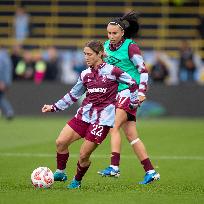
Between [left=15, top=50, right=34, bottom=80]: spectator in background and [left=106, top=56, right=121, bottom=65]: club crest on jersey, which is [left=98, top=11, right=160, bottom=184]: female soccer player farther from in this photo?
[left=15, top=50, right=34, bottom=80]: spectator in background

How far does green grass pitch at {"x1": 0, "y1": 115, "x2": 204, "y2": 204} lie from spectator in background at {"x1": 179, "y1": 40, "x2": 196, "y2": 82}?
15.8 feet

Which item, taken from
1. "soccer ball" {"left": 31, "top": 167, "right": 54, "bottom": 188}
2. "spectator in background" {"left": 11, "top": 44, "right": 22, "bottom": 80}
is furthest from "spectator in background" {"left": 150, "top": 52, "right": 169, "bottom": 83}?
"soccer ball" {"left": 31, "top": 167, "right": 54, "bottom": 188}

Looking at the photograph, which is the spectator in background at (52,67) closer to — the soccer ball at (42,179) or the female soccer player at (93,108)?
the female soccer player at (93,108)

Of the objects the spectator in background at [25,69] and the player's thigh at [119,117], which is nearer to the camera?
the player's thigh at [119,117]

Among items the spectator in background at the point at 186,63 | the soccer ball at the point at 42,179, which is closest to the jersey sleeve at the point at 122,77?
the soccer ball at the point at 42,179

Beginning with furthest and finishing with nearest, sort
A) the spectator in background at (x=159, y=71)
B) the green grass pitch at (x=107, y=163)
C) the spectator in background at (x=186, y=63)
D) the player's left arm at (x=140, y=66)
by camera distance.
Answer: the spectator in background at (x=186, y=63) < the spectator in background at (x=159, y=71) < the player's left arm at (x=140, y=66) < the green grass pitch at (x=107, y=163)

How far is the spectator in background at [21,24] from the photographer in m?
31.3

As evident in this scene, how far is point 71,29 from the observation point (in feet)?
108

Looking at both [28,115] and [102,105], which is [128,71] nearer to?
[102,105]

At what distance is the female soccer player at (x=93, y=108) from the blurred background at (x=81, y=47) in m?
15.1

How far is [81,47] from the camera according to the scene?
3170cm

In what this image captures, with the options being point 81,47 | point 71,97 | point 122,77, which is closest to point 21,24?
point 81,47

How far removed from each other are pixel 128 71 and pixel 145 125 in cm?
1196

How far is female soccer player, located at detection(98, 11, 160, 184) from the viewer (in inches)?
457
